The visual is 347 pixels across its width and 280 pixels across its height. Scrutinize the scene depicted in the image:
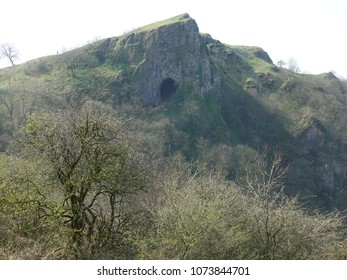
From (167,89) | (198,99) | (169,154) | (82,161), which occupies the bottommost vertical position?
(169,154)

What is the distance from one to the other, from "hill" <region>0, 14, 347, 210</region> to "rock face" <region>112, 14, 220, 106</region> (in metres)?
0.18

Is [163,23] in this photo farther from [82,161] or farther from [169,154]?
[82,161]

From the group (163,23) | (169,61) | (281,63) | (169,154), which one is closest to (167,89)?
(169,61)

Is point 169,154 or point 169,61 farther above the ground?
point 169,61

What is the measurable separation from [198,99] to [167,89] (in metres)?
7.59

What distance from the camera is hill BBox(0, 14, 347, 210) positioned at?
5597 centimetres

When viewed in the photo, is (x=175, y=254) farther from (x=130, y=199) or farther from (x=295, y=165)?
(x=295, y=165)

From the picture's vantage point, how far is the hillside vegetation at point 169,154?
34.7ft

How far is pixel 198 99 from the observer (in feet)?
208

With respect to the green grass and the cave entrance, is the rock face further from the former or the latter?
the green grass

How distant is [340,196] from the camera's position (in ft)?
192

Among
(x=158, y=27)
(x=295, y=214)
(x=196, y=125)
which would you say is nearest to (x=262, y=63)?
(x=158, y=27)

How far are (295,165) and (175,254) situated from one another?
55.8 m

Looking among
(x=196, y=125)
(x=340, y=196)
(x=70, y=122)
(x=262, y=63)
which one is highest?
(x=70, y=122)
